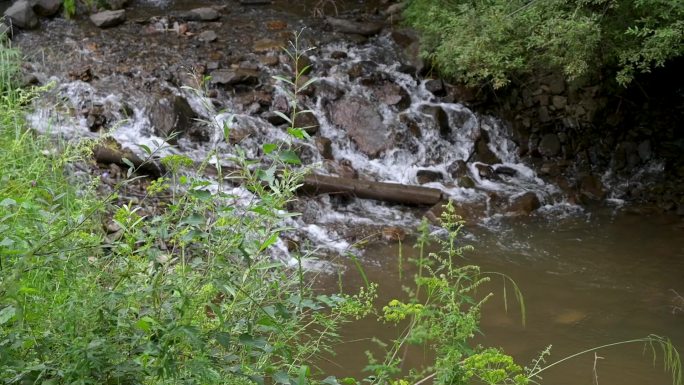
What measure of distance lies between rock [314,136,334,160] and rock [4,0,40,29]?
12.2 ft

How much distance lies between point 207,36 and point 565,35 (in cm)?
481

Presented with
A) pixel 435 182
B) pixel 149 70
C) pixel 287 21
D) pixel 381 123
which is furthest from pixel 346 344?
pixel 287 21

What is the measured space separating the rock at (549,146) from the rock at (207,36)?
3959 mm

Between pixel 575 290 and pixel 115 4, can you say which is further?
pixel 115 4

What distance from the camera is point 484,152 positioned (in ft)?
27.6

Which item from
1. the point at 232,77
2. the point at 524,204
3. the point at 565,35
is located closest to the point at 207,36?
the point at 232,77

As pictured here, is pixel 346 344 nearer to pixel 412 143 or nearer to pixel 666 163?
pixel 412 143

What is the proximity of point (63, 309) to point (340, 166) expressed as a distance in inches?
211

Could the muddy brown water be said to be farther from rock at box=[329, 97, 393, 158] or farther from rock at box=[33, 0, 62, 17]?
rock at box=[33, 0, 62, 17]

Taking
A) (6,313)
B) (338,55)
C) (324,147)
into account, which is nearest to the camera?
(6,313)

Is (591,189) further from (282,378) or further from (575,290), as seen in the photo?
(282,378)

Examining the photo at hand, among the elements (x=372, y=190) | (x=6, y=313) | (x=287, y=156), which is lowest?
(x=372, y=190)

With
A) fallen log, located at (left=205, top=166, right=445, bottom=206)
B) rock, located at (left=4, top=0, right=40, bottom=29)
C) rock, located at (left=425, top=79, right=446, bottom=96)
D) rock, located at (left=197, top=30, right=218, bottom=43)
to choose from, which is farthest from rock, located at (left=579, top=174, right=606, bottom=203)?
rock, located at (left=4, top=0, right=40, bottom=29)

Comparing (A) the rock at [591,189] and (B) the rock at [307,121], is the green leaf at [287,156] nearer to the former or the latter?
(B) the rock at [307,121]
